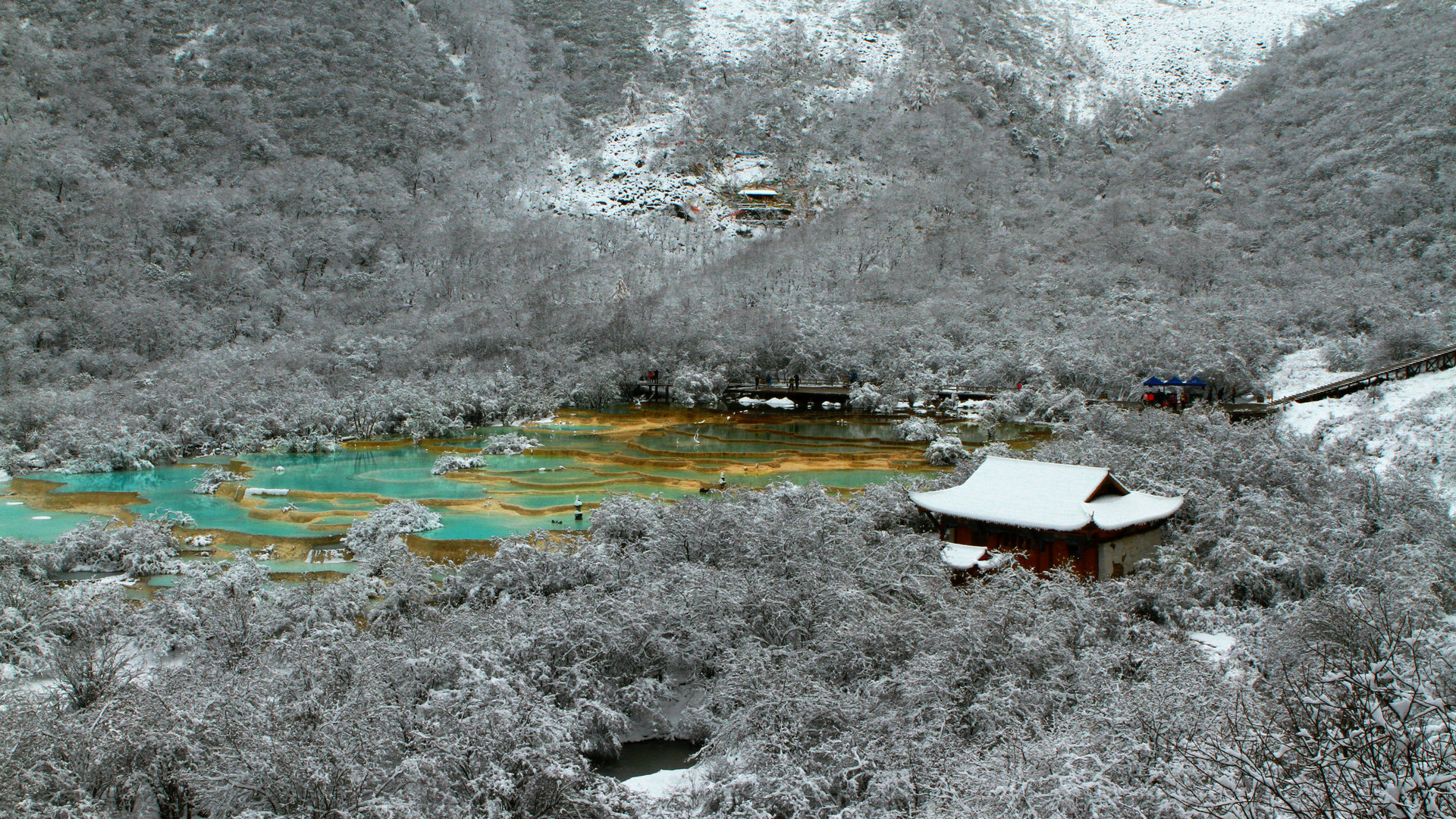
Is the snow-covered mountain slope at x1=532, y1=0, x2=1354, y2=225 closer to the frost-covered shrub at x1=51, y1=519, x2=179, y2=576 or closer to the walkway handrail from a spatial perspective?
the walkway handrail

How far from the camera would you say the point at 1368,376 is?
28.4 metres

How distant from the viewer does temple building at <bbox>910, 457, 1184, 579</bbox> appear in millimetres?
16594

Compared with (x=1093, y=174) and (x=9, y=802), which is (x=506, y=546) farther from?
(x=1093, y=174)

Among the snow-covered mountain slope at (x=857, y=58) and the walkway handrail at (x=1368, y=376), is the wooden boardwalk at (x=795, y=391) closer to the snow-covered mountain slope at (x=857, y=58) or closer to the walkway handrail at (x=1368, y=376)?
the walkway handrail at (x=1368, y=376)

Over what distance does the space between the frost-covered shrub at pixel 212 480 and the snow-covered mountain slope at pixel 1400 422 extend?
119ft

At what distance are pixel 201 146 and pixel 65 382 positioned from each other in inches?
1796

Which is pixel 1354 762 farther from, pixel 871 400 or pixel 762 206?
pixel 762 206

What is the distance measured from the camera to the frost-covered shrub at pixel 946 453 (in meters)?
33.5

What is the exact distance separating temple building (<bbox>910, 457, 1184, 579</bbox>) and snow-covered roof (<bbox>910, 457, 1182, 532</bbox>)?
0.02 metres

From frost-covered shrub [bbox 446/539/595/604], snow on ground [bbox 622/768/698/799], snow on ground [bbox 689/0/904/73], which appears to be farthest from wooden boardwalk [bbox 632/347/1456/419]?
snow on ground [bbox 689/0/904/73]

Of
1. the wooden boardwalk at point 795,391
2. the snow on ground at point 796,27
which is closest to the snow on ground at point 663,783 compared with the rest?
the wooden boardwalk at point 795,391

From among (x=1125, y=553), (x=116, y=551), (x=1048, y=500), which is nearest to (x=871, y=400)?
(x=1048, y=500)

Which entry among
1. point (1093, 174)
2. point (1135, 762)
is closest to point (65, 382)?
point (1135, 762)

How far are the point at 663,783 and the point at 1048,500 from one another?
10.4 meters
